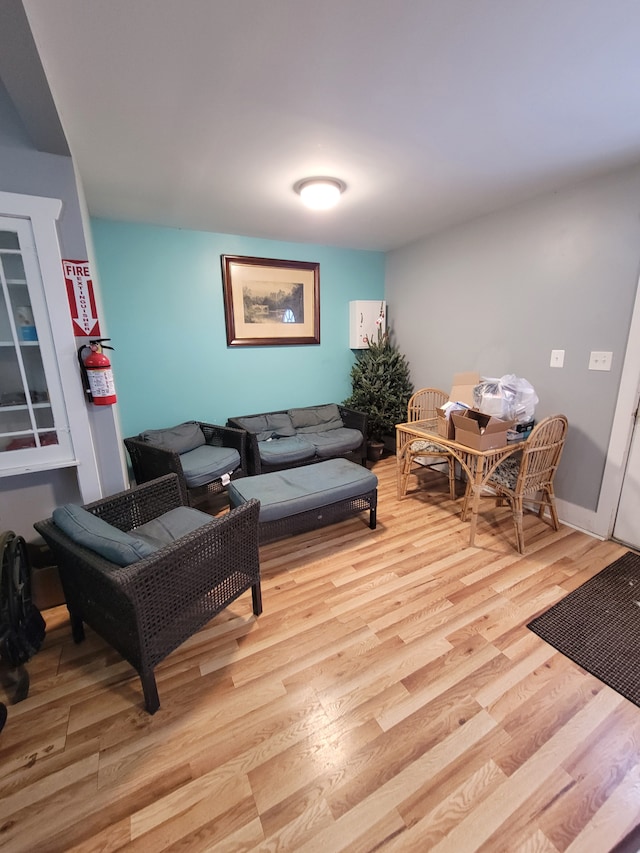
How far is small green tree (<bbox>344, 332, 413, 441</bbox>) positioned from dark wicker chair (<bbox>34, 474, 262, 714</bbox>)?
2.50m

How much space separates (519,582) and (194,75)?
9.56 feet

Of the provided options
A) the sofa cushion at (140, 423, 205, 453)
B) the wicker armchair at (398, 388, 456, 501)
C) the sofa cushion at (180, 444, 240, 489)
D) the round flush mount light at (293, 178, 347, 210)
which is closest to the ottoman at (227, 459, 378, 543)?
the sofa cushion at (180, 444, 240, 489)

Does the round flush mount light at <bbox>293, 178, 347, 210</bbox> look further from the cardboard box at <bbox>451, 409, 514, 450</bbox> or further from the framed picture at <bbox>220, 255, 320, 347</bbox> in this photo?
the cardboard box at <bbox>451, 409, 514, 450</bbox>

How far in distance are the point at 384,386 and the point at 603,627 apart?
2706 mm

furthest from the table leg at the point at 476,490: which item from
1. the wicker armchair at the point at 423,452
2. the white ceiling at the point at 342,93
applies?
the white ceiling at the point at 342,93

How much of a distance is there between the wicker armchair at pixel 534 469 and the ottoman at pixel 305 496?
0.94 m

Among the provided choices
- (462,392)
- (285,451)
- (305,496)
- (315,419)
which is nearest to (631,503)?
(462,392)

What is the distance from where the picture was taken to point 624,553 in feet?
7.57

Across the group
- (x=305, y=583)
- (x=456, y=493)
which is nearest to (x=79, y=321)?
(x=305, y=583)

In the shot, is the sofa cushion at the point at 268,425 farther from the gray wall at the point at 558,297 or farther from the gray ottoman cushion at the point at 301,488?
the gray wall at the point at 558,297

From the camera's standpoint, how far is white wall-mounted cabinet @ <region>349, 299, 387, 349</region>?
400 centimetres

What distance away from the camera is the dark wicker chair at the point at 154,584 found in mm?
1273

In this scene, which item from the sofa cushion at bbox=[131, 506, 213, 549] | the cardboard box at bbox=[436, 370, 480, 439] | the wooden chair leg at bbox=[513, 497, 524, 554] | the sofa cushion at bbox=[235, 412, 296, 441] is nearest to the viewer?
the sofa cushion at bbox=[131, 506, 213, 549]

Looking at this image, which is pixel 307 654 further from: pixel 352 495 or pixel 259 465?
pixel 259 465
